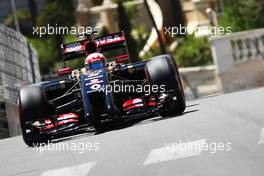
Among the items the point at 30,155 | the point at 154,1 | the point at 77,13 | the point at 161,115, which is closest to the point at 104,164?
the point at 30,155

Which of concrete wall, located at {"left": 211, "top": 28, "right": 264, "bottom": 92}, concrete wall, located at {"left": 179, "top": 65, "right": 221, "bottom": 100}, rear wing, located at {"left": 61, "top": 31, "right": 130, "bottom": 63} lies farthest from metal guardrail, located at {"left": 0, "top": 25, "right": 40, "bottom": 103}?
concrete wall, located at {"left": 179, "top": 65, "right": 221, "bottom": 100}

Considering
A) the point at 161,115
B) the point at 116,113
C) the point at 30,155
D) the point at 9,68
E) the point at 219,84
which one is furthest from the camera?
the point at 219,84

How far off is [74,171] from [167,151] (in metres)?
1.15

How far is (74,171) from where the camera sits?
46.1 ft

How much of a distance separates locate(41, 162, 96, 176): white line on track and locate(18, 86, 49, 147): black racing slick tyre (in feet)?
17.0

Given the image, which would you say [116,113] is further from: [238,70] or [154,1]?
[154,1]

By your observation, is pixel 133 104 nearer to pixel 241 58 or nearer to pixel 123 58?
pixel 123 58

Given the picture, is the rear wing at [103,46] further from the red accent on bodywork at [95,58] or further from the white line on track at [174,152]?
the white line on track at [174,152]

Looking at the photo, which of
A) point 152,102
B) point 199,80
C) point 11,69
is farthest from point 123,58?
point 199,80

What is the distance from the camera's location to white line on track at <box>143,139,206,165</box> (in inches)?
537

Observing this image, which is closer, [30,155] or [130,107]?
[30,155]

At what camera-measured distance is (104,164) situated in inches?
558

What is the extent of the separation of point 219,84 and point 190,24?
64.2 ft

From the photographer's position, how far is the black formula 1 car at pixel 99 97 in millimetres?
19172
